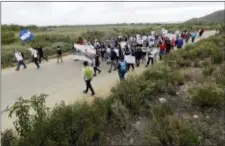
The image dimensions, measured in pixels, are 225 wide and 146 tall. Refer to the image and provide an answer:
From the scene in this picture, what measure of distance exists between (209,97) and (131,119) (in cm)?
279

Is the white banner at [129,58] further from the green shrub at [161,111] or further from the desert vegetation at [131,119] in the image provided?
the green shrub at [161,111]

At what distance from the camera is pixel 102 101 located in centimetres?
845

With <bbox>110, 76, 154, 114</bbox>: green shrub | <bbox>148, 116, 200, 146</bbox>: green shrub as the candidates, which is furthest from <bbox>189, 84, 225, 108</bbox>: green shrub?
<bbox>148, 116, 200, 146</bbox>: green shrub

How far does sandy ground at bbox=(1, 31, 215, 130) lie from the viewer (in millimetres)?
11344

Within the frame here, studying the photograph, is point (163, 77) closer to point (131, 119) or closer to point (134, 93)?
point (134, 93)

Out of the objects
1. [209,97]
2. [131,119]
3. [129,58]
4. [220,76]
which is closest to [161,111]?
[131,119]

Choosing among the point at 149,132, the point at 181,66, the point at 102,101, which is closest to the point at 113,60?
the point at 181,66

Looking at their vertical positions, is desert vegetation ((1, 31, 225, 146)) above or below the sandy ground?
above

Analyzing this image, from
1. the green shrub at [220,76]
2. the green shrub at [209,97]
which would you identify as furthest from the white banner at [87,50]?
the green shrub at [209,97]

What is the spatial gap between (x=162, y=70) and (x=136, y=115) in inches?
A: 181

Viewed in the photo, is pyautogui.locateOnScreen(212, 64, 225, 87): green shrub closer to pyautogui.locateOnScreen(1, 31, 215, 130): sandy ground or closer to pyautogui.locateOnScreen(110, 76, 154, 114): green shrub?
pyautogui.locateOnScreen(110, 76, 154, 114): green shrub

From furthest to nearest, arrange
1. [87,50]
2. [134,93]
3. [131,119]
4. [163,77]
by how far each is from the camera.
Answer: [87,50] → [163,77] → [134,93] → [131,119]

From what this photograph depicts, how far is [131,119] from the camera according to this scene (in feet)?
26.6

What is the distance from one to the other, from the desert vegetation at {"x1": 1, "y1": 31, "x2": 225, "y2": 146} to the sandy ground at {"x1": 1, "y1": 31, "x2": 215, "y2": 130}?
7.13 ft
